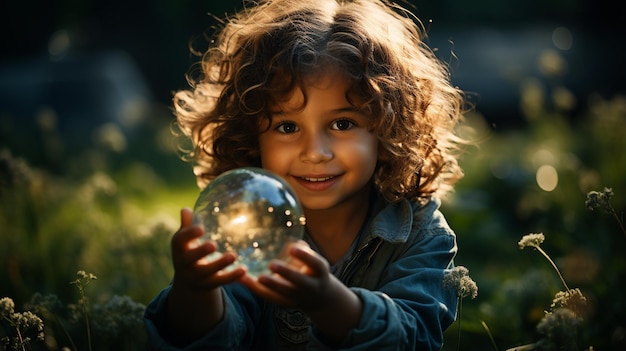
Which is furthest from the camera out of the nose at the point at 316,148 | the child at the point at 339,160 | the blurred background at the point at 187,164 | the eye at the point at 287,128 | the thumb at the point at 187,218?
the blurred background at the point at 187,164

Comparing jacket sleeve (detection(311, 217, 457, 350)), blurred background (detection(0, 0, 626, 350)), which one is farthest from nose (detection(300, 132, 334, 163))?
blurred background (detection(0, 0, 626, 350))

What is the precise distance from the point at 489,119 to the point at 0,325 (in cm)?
767

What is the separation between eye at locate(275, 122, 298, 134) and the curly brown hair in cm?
8

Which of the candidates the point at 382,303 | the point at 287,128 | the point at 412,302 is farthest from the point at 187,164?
the point at 382,303

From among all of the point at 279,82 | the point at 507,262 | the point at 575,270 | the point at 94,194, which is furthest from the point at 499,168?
the point at 279,82

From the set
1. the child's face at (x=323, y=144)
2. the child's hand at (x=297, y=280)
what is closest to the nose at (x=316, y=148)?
the child's face at (x=323, y=144)

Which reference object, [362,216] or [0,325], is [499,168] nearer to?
[362,216]

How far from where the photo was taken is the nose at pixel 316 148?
9.15ft

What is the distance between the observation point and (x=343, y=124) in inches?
114

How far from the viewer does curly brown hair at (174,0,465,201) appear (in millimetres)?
2920

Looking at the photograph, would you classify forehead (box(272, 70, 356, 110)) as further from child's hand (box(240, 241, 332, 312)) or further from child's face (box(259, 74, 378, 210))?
child's hand (box(240, 241, 332, 312))

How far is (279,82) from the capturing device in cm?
291

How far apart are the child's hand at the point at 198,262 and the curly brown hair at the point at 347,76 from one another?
83 cm

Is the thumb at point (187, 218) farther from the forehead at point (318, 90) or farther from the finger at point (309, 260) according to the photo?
the forehead at point (318, 90)
